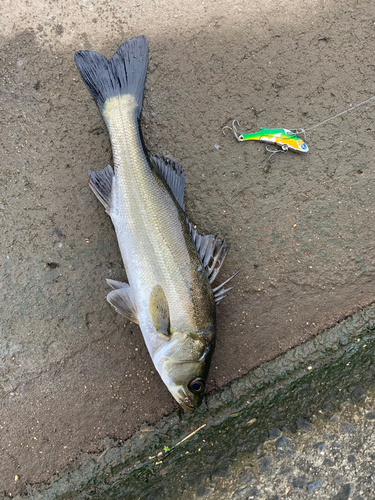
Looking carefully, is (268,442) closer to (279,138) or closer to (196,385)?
(196,385)

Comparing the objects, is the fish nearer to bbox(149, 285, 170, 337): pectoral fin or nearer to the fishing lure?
bbox(149, 285, 170, 337): pectoral fin

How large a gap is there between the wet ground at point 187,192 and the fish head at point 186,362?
1.36 ft

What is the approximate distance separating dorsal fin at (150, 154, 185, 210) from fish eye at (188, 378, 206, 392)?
1550 mm

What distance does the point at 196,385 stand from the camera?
9.51ft

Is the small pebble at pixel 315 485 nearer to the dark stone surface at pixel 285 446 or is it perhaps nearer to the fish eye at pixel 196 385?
the dark stone surface at pixel 285 446

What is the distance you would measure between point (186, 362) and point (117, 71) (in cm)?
271

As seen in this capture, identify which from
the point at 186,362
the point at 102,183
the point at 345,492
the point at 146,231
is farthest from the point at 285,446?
the point at 102,183

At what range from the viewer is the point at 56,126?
10.9 ft

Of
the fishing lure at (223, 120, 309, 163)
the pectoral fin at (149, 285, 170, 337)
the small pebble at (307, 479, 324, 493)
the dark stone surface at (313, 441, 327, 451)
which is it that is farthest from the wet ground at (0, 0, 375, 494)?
the small pebble at (307, 479, 324, 493)

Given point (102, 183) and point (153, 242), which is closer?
point (153, 242)

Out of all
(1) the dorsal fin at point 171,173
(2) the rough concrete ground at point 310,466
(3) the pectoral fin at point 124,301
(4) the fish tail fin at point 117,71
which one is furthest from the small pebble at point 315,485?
(4) the fish tail fin at point 117,71

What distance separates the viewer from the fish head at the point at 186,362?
2.81m

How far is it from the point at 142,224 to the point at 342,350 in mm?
2344

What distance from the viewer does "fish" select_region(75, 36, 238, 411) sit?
2801 mm
